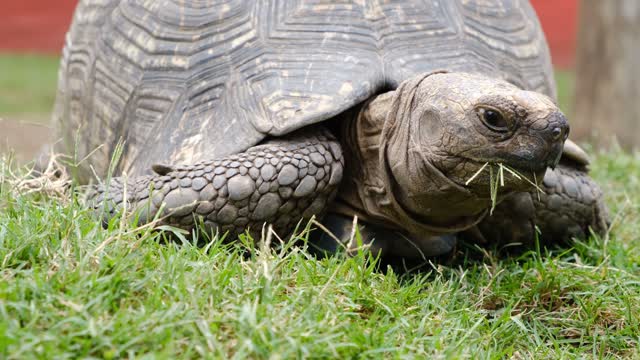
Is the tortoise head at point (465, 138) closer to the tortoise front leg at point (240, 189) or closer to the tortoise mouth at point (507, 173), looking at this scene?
the tortoise mouth at point (507, 173)

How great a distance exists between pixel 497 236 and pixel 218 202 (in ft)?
4.31

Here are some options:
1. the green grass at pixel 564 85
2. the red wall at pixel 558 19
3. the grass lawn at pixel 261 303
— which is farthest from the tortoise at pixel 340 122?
the red wall at pixel 558 19

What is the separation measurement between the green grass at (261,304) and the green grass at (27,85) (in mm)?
8438

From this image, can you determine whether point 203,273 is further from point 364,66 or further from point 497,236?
point 497,236

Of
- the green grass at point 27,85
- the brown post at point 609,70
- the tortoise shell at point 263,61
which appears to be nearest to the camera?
the tortoise shell at point 263,61

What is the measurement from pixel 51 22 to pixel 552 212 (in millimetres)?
11466

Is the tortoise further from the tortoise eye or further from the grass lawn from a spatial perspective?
the grass lawn

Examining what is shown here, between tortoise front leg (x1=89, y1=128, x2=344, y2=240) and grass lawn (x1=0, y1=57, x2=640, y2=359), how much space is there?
15 cm

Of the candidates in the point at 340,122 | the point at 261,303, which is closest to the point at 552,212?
the point at 340,122

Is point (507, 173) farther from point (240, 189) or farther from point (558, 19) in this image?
point (558, 19)

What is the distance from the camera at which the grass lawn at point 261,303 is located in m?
2.18

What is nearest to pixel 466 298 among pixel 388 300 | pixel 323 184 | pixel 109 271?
pixel 388 300

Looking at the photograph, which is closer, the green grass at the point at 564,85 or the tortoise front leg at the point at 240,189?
the tortoise front leg at the point at 240,189

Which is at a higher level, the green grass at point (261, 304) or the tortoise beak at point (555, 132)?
the tortoise beak at point (555, 132)
